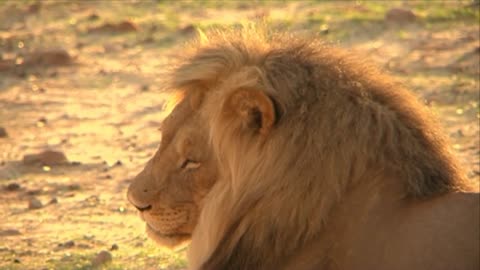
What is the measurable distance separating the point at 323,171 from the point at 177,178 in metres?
0.64

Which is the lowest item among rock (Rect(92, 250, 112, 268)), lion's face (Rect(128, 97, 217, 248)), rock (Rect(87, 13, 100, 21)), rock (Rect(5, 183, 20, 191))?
rock (Rect(87, 13, 100, 21))

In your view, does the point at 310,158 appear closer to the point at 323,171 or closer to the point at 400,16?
the point at 323,171

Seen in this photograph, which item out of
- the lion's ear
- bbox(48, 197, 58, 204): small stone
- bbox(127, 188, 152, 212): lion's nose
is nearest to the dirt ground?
bbox(48, 197, 58, 204): small stone

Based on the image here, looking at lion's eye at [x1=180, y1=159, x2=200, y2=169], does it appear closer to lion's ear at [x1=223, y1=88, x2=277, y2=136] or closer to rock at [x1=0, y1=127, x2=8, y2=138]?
lion's ear at [x1=223, y1=88, x2=277, y2=136]

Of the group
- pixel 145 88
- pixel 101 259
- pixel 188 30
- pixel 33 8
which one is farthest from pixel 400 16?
pixel 101 259

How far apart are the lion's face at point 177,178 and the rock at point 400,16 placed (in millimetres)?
7708

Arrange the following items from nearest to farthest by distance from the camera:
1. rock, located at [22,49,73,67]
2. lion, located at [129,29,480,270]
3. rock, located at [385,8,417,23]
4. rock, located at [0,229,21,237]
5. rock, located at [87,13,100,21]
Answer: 1. lion, located at [129,29,480,270]
2. rock, located at [0,229,21,237]
3. rock, located at [22,49,73,67]
4. rock, located at [385,8,417,23]
5. rock, located at [87,13,100,21]

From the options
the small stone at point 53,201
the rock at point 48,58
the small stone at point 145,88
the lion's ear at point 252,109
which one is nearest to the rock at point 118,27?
the rock at point 48,58

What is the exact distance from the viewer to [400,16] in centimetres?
1277

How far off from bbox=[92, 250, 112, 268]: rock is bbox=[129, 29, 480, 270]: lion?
192 cm

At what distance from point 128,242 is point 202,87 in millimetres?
2401

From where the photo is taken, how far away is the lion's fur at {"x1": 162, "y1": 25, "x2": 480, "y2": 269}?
4.79 m

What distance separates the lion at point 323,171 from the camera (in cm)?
468

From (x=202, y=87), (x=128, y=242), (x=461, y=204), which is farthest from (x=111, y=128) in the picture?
(x=461, y=204)
